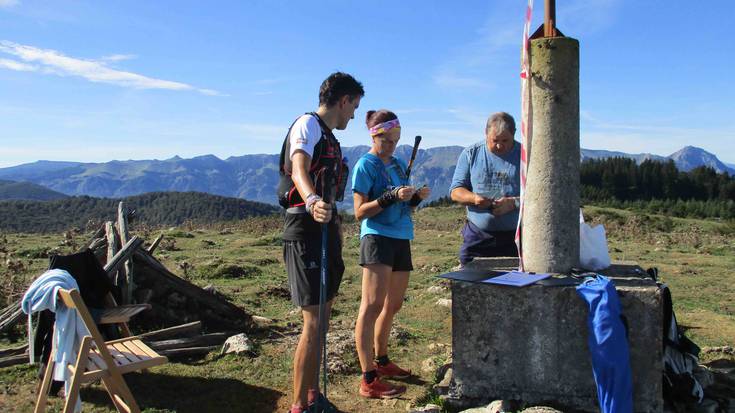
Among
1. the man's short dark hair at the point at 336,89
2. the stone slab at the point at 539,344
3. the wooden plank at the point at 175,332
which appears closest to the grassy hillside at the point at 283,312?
the wooden plank at the point at 175,332

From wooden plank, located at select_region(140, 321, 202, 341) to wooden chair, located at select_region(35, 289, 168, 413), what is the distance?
1423 mm

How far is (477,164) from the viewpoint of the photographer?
5250 millimetres

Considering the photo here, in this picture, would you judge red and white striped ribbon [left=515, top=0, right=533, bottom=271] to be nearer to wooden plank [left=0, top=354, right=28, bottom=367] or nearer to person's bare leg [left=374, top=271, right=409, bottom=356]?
person's bare leg [left=374, top=271, right=409, bottom=356]

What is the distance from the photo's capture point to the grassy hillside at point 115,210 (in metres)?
70.6

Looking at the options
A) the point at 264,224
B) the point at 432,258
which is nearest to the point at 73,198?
the point at 264,224

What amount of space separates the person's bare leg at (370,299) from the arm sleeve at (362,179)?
1.95 feet

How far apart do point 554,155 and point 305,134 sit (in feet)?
5.82

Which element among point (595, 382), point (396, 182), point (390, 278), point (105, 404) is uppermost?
point (396, 182)

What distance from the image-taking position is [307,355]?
161 inches

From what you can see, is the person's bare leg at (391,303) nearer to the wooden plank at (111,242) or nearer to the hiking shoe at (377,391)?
the hiking shoe at (377,391)

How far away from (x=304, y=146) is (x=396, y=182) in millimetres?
1283

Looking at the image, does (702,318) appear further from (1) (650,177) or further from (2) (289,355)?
(1) (650,177)

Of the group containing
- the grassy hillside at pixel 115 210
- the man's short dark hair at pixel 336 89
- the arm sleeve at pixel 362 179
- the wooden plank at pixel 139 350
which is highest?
the man's short dark hair at pixel 336 89

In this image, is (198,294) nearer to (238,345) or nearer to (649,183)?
(238,345)
